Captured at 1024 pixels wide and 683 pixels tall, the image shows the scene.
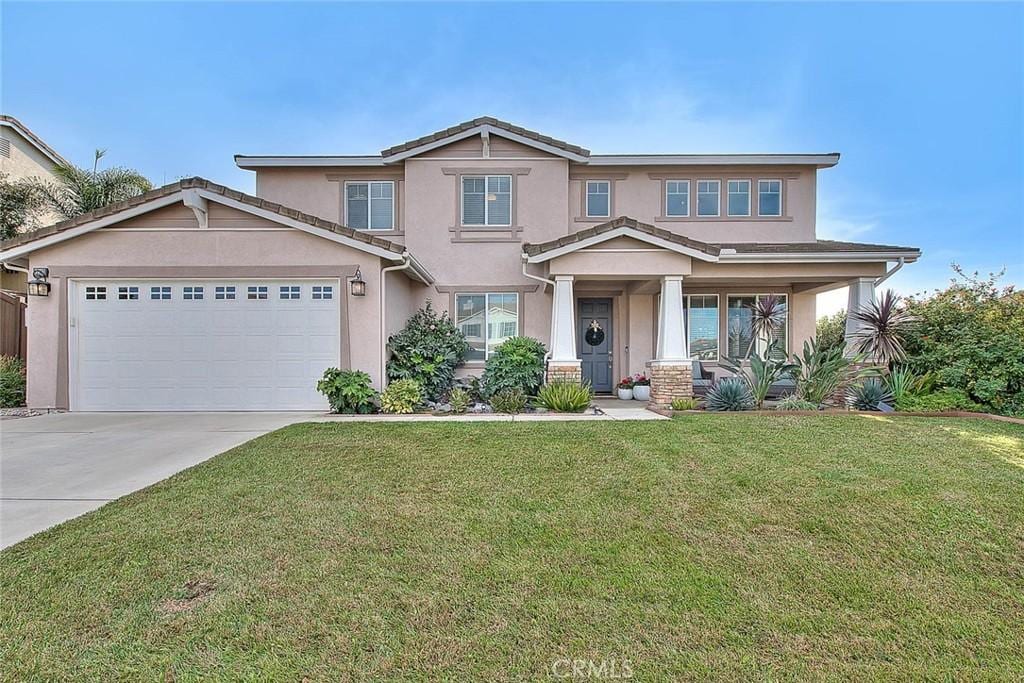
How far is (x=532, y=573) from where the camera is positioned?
313 centimetres

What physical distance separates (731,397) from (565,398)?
3274mm

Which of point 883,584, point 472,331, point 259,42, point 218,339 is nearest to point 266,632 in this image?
point 883,584

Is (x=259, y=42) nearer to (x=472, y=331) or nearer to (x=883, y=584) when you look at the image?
(x=472, y=331)

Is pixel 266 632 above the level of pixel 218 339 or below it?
below

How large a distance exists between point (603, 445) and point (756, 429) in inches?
108

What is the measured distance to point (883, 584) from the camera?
3.03 metres

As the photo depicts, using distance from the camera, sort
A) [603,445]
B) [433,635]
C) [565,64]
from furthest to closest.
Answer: [565,64], [603,445], [433,635]

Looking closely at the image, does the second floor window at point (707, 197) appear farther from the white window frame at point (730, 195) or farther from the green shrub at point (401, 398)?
the green shrub at point (401, 398)

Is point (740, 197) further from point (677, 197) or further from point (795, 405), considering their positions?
point (795, 405)

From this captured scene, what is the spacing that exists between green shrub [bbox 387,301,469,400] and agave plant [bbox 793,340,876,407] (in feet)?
24.5

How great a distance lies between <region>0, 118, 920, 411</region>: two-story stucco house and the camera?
9906 millimetres

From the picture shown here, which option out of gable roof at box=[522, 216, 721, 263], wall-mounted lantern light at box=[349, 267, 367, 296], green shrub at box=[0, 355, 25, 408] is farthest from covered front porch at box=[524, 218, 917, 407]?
green shrub at box=[0, 355, 25, 408]

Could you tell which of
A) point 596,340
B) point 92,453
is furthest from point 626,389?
point 92,453

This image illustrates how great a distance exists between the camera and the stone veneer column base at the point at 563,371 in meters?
10.4
